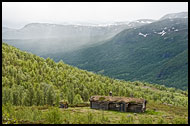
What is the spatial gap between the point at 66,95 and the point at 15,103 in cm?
2169

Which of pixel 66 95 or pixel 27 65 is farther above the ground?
pixel 27 65

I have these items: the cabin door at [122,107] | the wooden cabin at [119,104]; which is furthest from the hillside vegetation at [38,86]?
the cabin door at [122,107]

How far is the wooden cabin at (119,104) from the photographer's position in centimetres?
6464

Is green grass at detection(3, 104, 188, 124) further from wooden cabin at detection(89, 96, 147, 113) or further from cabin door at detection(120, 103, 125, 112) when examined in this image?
cabin door at detection(120, 103, 125, 112)

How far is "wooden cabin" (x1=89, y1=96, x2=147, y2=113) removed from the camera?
212 feet

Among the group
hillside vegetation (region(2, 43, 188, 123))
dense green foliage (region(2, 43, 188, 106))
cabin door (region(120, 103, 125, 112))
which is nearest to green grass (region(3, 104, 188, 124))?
cabin door (region(120, 103, 125, 112))

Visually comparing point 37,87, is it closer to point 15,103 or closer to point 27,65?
point 15,103

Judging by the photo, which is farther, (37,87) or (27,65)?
(27,65)

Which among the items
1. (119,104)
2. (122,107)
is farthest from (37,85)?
(122,107)

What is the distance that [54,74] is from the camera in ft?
365

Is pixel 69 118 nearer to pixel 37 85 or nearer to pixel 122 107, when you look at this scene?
pixel 122 107

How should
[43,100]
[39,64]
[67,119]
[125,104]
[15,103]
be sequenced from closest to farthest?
[67,119], [125,104], [15,103], [43,100], [39,64]

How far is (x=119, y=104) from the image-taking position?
65.8 metres

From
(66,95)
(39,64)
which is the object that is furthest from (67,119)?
(39,64)
